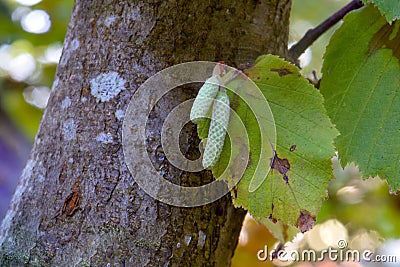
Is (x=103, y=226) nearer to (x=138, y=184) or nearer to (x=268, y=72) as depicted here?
(x=138, y=184)

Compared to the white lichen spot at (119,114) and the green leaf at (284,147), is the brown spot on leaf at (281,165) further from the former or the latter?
the white lichen spot at (119,114)

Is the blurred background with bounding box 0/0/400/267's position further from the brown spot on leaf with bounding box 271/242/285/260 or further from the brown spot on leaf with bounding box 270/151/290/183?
the brown spot on leaf with bounding box 270/151/290/183

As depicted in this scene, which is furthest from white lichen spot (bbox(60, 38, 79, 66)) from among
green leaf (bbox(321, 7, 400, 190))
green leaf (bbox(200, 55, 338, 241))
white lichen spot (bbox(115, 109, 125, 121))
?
green leaf (bbox(321, 7, 400, 190))

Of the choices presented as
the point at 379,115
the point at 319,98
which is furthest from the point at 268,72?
the point at 379,115

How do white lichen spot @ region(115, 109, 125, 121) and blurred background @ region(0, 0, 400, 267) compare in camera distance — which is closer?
white lichen spot @ region(115, 109, 125, 121)

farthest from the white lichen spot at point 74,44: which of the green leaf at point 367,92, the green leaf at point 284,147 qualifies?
the green leaf at point 367,92

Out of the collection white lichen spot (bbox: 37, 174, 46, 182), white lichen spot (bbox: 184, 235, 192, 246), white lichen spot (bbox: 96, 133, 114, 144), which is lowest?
white lichen spot (bbox: 184, 235, 192, 246)

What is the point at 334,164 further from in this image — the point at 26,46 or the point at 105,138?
the point at 26,46
